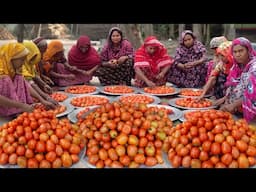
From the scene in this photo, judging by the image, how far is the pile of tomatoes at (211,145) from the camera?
2.22 metres

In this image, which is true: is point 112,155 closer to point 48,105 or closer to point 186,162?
point 186,162

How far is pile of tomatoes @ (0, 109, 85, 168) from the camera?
2.28m

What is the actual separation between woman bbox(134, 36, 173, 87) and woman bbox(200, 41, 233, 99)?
1.06 m

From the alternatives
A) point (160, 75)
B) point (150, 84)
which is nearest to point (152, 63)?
point (160, 75)

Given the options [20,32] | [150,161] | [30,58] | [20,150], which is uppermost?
[20,32]

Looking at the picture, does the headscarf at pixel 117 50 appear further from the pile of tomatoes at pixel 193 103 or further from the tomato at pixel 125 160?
the tomato at pixel 125 160

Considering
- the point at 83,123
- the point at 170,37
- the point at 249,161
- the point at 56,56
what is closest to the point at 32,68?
the point at 56,56

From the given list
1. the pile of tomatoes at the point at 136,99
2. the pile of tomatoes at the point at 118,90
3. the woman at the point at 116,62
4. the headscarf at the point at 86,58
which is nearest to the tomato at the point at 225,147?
the pile of tomatoes at the point at 136,99

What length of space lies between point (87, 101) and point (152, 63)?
1790 mm

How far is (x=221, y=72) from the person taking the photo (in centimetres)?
452

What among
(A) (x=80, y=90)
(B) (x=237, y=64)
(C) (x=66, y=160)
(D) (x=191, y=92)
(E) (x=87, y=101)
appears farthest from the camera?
(A) (x=80, y=90)

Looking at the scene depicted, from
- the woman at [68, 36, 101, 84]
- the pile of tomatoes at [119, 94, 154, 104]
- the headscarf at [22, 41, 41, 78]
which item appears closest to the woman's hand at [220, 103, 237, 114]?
the pile of tomatoes at [119, 94, 154, 104]

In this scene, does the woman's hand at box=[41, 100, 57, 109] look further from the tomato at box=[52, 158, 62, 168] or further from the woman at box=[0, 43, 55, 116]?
the tomato at box=[52, 158, 62, 168]
